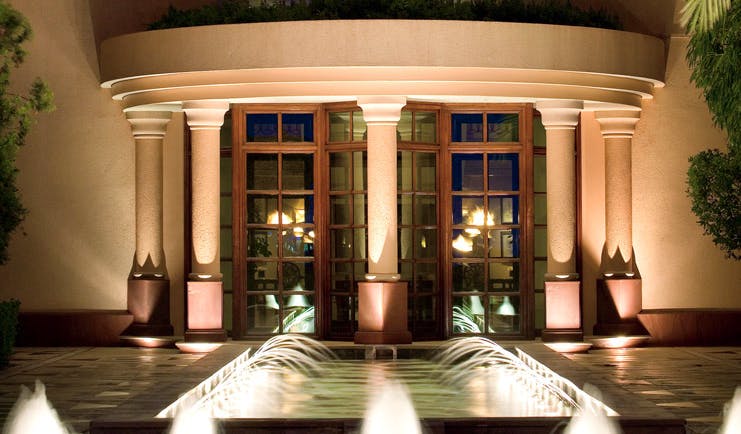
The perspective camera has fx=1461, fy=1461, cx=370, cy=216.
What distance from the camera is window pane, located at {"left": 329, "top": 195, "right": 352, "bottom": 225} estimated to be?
20359 millimetres

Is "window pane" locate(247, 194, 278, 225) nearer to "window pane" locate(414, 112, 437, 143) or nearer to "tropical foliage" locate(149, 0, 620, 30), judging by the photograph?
"window pane" locate(414, 112, 437, 143)

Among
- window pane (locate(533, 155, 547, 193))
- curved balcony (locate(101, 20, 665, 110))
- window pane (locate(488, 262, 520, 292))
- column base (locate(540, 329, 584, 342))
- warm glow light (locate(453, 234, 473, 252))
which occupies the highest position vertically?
curved balcony (locate(101, 20, 665, 110))

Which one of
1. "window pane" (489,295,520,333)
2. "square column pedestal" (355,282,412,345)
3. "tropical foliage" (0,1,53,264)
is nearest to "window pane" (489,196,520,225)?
"window pane" (489,295,520,333)

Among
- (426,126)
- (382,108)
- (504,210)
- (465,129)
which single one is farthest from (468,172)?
(382,108)

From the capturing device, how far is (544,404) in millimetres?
13273

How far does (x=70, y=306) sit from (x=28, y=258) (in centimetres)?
90

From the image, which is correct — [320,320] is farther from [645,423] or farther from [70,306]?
[645,423]

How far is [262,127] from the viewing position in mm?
20562

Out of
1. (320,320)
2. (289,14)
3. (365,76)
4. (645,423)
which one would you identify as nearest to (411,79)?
(365,76)

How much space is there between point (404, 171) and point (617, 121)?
3064 millimetres

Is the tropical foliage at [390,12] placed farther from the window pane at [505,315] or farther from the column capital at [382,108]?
the window pane at [505,315]

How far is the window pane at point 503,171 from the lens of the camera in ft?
67.5

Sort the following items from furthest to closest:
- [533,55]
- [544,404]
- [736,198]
A: [533,55]
[736,198]
[544,404]

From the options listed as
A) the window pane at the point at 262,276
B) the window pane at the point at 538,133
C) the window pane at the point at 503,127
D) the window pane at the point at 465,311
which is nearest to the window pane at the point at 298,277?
the window pane at the point at 262,276
